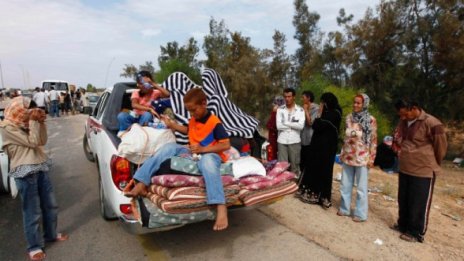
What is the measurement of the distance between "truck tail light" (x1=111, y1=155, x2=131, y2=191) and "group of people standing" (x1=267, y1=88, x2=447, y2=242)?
1836 mm

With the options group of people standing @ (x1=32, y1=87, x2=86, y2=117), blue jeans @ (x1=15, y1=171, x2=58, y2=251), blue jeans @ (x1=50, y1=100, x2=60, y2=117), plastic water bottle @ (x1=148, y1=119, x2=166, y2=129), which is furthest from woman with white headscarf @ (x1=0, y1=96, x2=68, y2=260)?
blue jeans @ (x1=50, y1=100, x2=60, y2=117)

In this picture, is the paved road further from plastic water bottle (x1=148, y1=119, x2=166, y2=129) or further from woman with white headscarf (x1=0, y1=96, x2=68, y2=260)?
plastic water bottle (x1=148, y1=119, x2=166, y2=129)

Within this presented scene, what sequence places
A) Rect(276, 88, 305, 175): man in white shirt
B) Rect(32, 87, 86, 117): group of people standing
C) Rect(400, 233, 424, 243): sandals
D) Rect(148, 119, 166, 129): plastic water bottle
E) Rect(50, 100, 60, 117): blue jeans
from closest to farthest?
Rect(148, 119, 166, 129): plastic water bottle
Rect(400, 233, 424, 243): sandals
Rect(276, 88, 305, 175): man in white shirt
Rect(32, 87, 86, 117): group of people standing
Rect(50, 100, 60, 117): blue jeans

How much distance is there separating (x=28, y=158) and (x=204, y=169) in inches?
74.5

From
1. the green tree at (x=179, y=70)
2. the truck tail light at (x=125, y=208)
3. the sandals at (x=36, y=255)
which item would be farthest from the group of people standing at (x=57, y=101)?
the truck tail light at (x=125, y=208)

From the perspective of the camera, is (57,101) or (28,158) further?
(57,101)

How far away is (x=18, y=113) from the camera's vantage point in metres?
3.28

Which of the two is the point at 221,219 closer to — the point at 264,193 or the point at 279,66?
the point at 264,193

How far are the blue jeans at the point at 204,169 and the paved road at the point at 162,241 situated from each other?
0.70 meters

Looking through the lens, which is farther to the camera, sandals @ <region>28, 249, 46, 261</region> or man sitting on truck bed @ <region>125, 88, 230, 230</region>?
sandals @ <region>28, 249, 46, 261</region>

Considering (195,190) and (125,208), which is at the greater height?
(195,190)

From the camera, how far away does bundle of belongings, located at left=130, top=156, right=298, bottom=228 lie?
287cm

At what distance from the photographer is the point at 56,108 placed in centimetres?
1969

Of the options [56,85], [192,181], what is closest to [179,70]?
[56,85]
